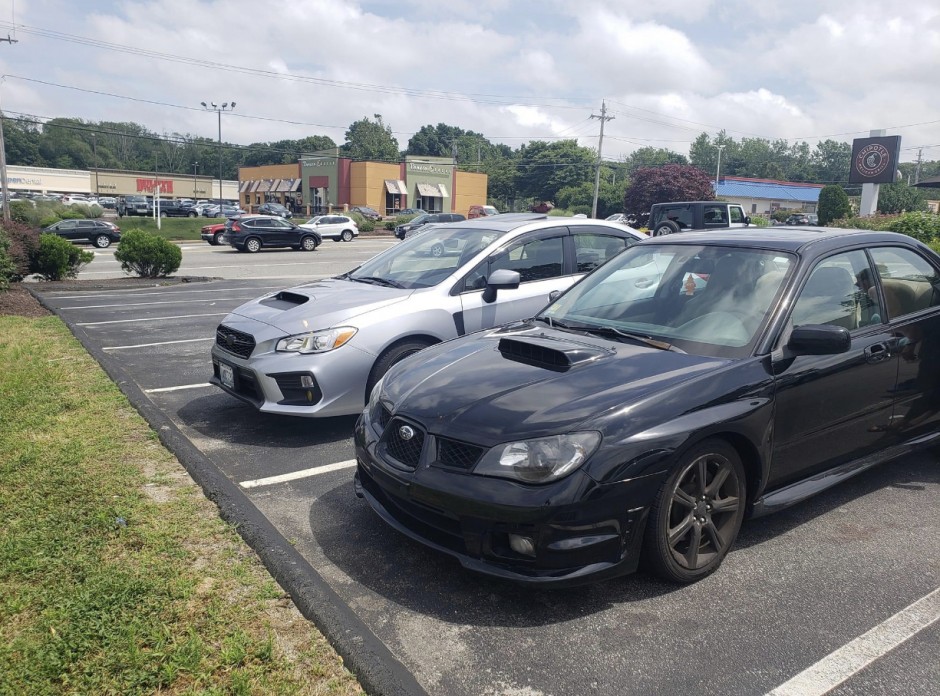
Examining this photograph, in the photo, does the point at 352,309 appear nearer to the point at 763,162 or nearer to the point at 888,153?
the point at 888,153

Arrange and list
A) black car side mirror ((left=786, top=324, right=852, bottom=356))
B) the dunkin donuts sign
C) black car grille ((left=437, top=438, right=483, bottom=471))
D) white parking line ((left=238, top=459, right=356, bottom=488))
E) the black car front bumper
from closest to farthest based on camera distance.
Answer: the black car front bumper < black car grille ((left=437, top=438, right=483, bottom=471)) < black car side mirror ((left=786, top=324, right=852, bottom=356)) < white parking line ((left=238, top=459, right=356, bottom=488)) < the dunkin donuts sign

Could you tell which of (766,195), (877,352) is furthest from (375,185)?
(877,352)

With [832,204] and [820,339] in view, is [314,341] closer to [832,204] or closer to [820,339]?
[820,339]

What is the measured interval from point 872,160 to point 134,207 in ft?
170

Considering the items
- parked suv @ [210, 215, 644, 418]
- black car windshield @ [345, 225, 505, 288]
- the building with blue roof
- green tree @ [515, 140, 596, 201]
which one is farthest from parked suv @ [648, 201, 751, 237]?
green tree @ [515, 140, 596, 201]

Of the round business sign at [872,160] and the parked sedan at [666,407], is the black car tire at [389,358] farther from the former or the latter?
the round business sign at [872,160]

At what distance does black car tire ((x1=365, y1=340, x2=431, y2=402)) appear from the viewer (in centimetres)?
554

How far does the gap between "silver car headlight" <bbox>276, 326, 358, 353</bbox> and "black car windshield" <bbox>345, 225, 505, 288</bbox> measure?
0.99 m

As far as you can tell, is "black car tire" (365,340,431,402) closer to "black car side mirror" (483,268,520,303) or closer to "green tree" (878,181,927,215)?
"black car side mirror" (483,268,520,303)

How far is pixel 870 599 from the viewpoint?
338cm

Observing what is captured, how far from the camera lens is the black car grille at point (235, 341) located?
560 centimetres

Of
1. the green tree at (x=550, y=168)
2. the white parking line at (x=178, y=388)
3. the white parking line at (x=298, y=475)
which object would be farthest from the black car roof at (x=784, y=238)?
the green tree at (x=550, y=168)

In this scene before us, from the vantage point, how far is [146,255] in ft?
60.7

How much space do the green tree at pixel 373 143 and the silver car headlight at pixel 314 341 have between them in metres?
104
